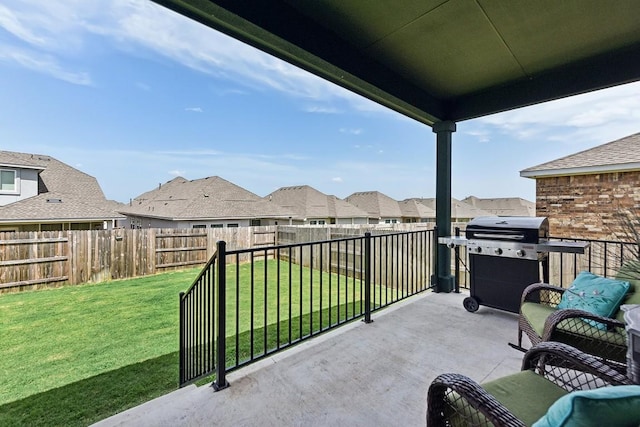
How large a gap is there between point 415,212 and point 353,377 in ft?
75.9

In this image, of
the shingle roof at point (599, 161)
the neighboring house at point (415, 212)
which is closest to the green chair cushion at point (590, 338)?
the shingle roof at point (599, 161)

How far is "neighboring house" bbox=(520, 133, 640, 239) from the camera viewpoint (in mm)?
4750

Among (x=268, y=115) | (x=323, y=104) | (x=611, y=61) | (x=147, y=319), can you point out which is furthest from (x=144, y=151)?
(x=611, y=61)

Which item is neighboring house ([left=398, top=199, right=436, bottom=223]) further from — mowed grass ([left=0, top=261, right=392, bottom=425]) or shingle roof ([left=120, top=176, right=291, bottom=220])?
mowed grass ([left=0, top=261, right=392, bottom=425])

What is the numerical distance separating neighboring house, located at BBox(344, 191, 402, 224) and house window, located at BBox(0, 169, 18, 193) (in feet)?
62.4

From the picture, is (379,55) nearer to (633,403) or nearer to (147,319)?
(633,403)

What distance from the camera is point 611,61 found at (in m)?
2.56

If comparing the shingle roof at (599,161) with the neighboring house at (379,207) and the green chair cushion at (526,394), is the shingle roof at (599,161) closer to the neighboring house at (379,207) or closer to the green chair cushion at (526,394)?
the green chair cushion at (526,394)

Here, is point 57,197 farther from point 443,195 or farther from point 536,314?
point 536,314

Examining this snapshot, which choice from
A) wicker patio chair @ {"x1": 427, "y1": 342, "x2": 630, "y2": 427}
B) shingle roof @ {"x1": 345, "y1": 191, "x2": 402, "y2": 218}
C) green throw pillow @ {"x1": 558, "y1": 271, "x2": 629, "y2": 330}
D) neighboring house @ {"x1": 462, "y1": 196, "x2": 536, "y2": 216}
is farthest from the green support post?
shingle roof @ {"x1": 345, "y1": 191, "x2": 402, "y2": 218}

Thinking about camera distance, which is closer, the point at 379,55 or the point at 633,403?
the point at 633,403

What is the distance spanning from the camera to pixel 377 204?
77.3ft

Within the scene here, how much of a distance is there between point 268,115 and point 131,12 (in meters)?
13.2

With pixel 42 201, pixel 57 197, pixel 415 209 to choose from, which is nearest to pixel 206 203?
pixel 57 197
